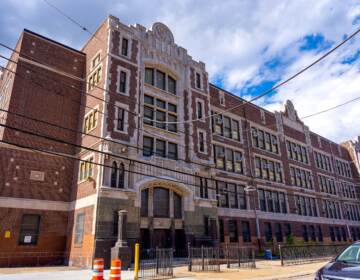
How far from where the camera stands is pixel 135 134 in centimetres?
2392

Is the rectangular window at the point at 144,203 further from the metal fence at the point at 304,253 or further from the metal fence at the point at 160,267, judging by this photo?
the metal fence at the point at 304,253

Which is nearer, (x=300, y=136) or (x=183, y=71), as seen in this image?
(x=183, y=71)

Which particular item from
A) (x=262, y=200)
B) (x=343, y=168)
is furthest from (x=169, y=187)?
(x=343, y=168)

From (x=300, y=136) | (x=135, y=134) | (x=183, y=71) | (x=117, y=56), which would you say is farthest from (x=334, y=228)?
(x=117, y=56)

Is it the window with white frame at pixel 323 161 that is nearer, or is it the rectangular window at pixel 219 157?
the rectangular window at pixel 219 157

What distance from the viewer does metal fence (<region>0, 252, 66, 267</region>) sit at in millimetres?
20016

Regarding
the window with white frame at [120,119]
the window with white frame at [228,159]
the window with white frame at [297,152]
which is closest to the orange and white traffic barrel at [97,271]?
the window with white frame at [120,119]

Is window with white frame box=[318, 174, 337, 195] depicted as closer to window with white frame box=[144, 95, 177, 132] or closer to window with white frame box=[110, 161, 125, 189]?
window with white frame box=[144, 95, 177, 132]

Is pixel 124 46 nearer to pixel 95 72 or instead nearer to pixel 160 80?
pixel 95 72

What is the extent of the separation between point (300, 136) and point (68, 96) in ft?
112

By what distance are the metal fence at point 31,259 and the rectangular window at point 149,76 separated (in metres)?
16.1

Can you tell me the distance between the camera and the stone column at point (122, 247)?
59.5 ft

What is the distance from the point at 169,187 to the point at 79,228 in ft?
25.0

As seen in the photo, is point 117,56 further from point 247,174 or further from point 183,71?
point 247,174
